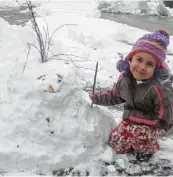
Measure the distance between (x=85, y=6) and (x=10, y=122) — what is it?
29.5 ft

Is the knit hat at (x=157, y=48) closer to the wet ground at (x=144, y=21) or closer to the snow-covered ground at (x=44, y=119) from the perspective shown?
the snow-covered ground at (x=44, y=119)

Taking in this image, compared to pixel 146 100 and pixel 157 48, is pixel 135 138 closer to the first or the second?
pixel 146 100

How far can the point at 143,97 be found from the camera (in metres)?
2.88

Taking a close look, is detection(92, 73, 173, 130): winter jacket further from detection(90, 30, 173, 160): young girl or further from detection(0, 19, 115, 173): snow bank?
detection(0, 19, 115, 173): snow bank

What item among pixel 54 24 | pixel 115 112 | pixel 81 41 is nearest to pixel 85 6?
pixel 54 24

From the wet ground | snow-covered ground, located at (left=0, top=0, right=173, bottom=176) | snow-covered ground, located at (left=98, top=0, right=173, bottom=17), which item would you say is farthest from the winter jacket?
snow-covered ground, located at (left=98, top=0, right=173, bottom=17)

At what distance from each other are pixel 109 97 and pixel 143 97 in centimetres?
39

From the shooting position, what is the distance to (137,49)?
2.84 m

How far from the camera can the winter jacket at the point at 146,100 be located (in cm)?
281

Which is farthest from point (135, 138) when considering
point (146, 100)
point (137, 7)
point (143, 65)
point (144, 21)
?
point (137, 7)

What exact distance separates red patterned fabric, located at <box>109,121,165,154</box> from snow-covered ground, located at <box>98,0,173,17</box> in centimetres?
804

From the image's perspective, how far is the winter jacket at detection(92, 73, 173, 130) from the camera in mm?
2807

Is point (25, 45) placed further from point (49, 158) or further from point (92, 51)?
point (92, 51)

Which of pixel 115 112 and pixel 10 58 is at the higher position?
pixel 10 58
